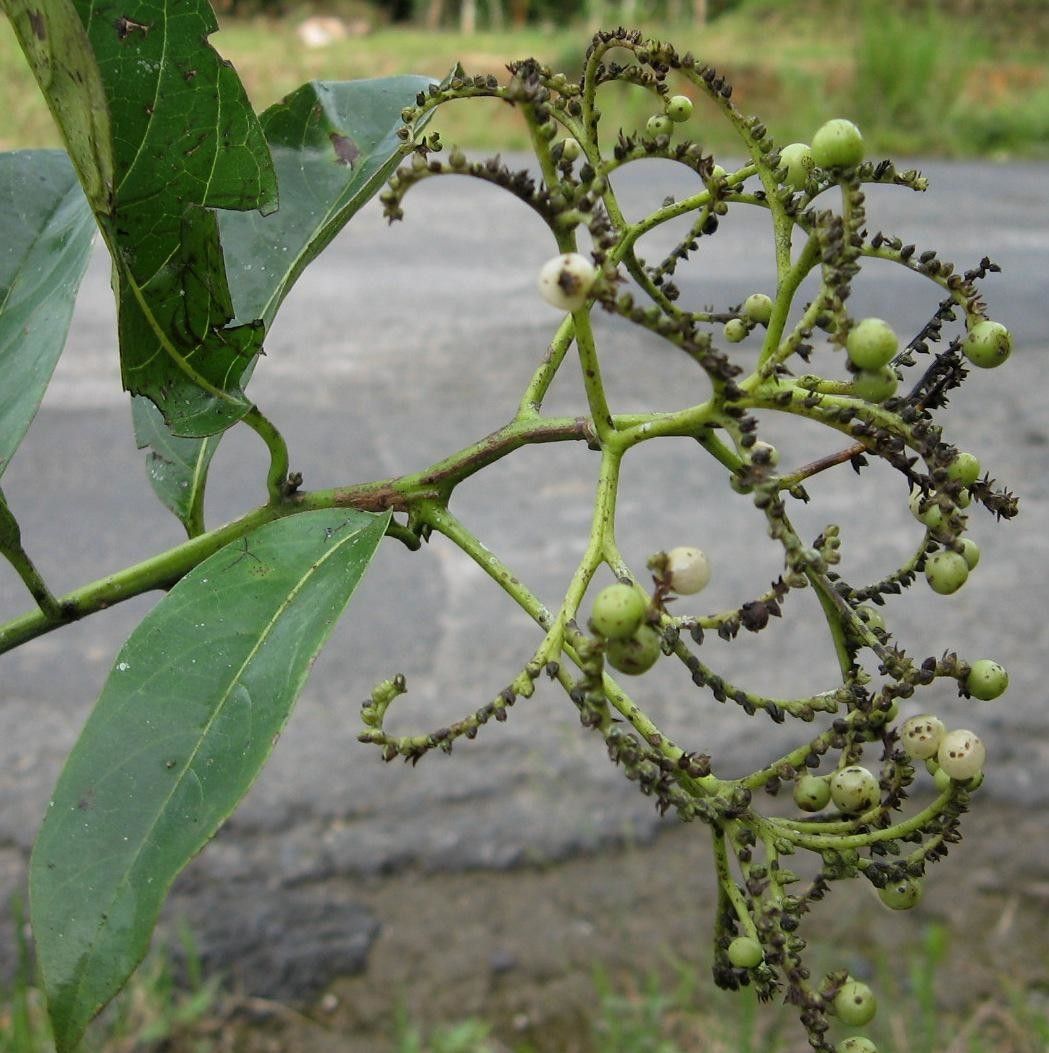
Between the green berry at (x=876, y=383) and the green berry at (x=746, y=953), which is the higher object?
the green berry at (x=876, y=383)

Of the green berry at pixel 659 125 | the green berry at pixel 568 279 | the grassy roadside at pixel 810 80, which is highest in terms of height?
the green berry at pixel 659 125

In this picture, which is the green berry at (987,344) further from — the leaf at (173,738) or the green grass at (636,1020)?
the green grass at (636,1020)

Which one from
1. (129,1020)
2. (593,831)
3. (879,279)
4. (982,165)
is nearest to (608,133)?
(879,279)

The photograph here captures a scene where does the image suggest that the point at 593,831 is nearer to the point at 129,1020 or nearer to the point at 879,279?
the point at 129,1020

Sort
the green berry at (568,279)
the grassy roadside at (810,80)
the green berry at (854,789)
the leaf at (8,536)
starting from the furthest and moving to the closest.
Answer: the grassy roadside at (810,80) < the leaf at (8,536) < the green berry at (854,789) < the green berry at (568,279)

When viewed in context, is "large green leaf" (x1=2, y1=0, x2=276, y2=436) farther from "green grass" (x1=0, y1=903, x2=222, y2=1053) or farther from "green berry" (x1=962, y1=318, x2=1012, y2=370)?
"green grass" (x1=0, y1=903, x2=222, y2=1053)

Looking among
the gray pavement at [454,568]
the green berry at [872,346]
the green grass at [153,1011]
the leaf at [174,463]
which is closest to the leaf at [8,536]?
the leaf at [174,463]
